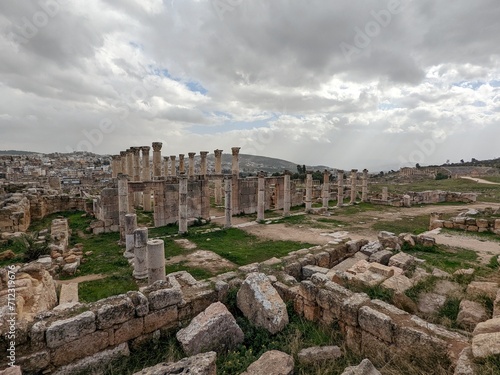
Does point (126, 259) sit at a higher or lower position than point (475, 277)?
lower

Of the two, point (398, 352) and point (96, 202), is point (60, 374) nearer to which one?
point (398, 352)

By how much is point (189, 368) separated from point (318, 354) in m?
2.17

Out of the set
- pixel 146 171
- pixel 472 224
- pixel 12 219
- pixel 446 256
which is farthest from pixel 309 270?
pixel 146 171

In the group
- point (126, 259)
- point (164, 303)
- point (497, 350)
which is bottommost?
point (126, 259)

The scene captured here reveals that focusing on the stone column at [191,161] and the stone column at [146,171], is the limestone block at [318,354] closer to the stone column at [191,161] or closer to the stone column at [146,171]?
the stone column at [146,171]

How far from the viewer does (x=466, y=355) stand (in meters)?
3.71

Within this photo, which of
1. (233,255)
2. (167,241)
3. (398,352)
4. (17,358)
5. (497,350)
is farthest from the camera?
(167,241)

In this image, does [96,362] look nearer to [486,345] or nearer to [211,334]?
[211,334]

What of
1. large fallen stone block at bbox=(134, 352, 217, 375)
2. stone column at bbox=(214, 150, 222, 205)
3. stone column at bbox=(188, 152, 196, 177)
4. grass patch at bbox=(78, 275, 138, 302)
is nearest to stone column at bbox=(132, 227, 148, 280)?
grass patch at bbox=(78, 275, 138, 302)

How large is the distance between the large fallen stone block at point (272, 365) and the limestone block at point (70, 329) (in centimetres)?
284

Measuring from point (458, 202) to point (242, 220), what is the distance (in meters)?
24.2

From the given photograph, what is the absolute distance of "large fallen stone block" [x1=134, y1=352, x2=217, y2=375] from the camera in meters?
3.69

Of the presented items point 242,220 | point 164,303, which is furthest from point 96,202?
point 164,303

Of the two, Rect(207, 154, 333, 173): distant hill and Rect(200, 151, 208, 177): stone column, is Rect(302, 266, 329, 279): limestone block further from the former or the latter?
Rect(207, 154, 333, 173): distant hill
